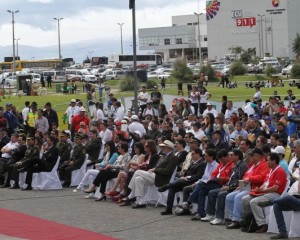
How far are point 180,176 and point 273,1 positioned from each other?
13138 centimetres

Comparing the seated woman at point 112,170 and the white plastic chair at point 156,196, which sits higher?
the seated woman at point 112,170

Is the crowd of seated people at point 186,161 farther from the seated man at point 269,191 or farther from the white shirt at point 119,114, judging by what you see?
the white shirt at point 119,114

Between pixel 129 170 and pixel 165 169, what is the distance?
1.32 meters

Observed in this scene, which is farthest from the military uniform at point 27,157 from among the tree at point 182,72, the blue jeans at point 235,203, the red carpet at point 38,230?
the tree at point 182,72

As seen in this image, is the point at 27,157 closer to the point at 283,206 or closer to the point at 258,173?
the point at 258,173

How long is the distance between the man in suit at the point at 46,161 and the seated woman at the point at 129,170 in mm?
2739

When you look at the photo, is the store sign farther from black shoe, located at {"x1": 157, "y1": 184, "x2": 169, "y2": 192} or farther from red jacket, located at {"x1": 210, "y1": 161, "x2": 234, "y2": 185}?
red jacket, located at {"x1": 210, "y1": 161, "x2": 234, "y2": 185}

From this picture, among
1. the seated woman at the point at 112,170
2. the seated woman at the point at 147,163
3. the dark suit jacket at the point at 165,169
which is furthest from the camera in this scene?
the seated woman at the point at 112,170

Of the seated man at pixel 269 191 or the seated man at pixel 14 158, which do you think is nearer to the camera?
the seated man at pixel 269 191

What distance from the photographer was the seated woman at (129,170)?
1572 cm

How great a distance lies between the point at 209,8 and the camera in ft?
477

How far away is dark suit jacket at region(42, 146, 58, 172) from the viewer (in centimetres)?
1848

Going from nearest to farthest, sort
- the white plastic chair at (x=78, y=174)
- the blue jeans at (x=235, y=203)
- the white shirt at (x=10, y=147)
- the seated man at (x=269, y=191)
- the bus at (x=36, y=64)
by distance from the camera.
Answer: the seated man at (x=269, y=191) < the blue jeans at (x=235, y=203) < the white plastic chair at (x=78, y=174) < the white shirt at (x=10, y=147) < the bus at (x=36, y=64)

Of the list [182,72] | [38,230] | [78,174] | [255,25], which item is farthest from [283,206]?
[255,25]
